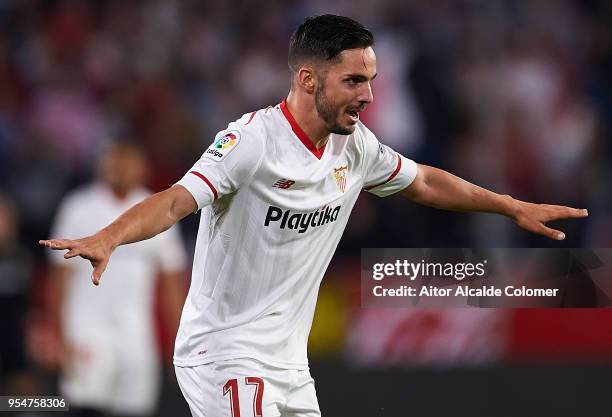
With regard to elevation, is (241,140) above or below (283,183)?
above

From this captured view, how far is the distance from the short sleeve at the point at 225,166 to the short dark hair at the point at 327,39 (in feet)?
1.32

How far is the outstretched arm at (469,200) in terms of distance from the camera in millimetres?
4918

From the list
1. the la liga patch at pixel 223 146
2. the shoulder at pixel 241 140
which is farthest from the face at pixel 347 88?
the la liga patch at pixel 223 146

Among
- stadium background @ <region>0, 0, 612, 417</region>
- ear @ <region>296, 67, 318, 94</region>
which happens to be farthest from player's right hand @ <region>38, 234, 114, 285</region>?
stadium background @ <region>0, 0, 612, 417</region>

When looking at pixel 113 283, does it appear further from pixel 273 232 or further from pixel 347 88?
pixel 347 88

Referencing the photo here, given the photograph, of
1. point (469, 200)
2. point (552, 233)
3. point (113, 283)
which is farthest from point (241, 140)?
point (113, 283)

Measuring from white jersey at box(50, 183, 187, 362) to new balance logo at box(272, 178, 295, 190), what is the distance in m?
4.27

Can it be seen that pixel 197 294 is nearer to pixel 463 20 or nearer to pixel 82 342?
pixel 82 342

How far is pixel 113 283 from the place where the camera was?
845 cm

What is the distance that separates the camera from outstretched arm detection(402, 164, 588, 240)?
4.92 metres

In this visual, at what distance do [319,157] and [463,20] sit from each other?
20.5 feet

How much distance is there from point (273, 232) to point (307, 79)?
627 mm

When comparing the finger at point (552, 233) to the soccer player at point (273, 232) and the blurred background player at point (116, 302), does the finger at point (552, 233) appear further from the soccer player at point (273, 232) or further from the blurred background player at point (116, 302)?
the blurred background player at point (116, 302)

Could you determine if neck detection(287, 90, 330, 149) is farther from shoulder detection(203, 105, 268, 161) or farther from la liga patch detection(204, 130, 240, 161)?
la liga patch detection(204, 130, 240, 161)
